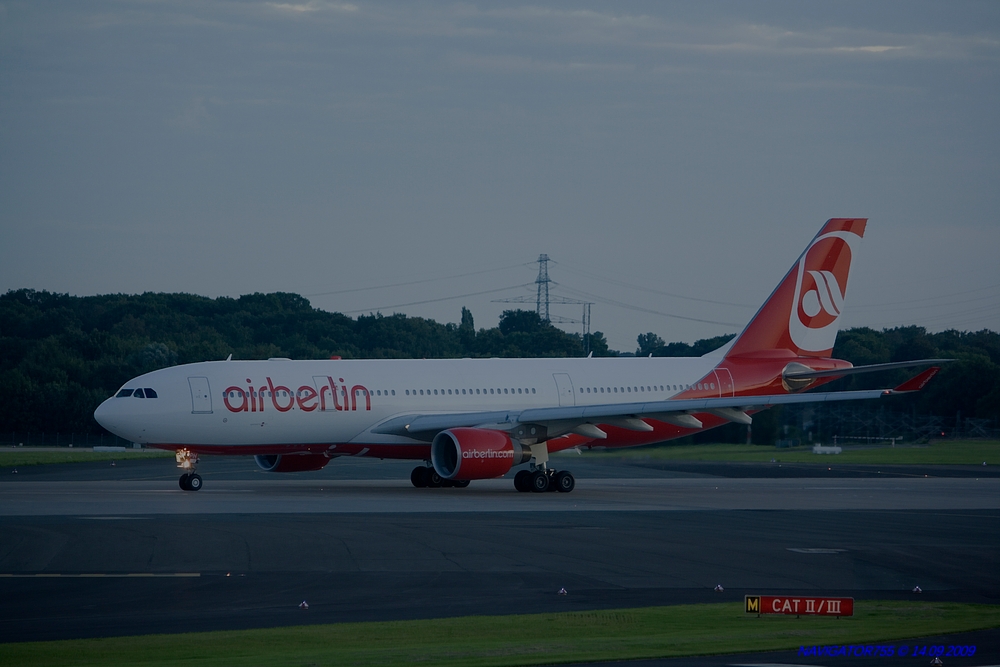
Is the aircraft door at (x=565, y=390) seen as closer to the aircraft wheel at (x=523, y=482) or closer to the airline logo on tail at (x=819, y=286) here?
the aircraft wheel at (x=523, y=482)

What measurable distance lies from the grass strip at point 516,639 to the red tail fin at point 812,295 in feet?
98.4

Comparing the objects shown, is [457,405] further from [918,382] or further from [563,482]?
[918,382]

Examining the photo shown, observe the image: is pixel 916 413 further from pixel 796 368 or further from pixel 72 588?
pixel 72 588

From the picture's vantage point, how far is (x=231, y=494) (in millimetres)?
34750

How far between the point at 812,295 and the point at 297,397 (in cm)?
1998

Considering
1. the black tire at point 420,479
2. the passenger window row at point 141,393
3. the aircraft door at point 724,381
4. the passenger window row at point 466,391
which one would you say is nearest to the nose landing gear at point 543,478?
the passenger window row at point 466,391

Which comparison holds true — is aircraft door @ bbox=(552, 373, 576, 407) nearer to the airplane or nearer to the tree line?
the airplane

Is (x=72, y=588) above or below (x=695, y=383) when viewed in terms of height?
below

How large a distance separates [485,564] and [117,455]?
→ 46.7 m

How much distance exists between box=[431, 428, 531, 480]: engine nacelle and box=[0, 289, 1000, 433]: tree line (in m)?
39.1

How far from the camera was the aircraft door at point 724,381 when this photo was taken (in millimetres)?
41844

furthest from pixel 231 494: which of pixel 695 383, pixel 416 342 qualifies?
pixel 416 342

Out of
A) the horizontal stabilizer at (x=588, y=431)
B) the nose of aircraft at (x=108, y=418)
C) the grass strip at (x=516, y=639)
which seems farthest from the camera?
the horizontal stabilizer at (x=588, y=431)

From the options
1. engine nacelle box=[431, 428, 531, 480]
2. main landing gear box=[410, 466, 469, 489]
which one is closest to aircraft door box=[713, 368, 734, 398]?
engine nacelle box=[431, 428, 531, 480]
